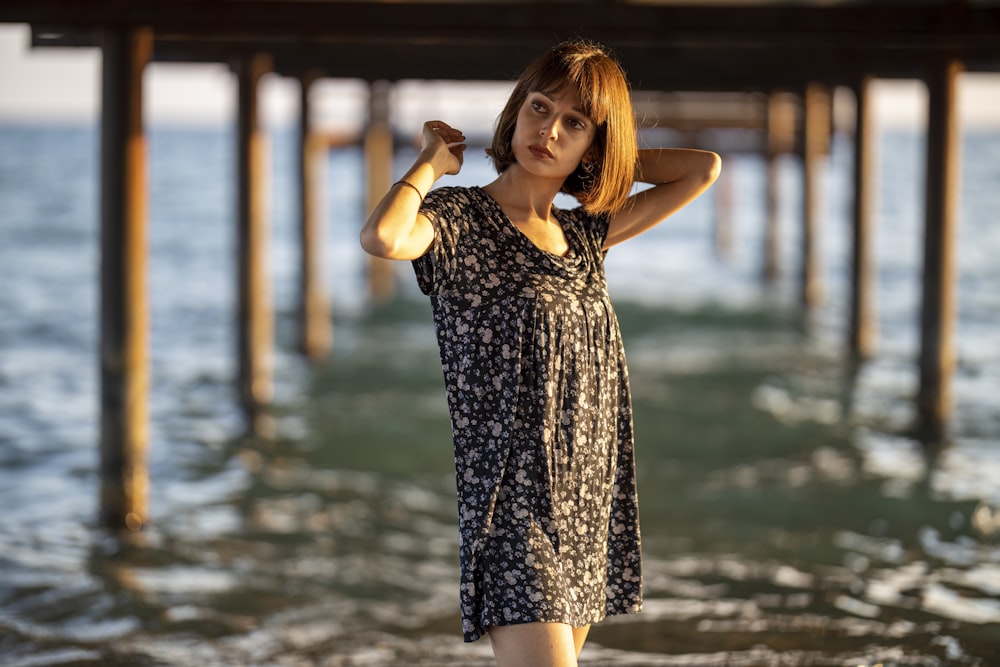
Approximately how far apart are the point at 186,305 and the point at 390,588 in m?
13.9

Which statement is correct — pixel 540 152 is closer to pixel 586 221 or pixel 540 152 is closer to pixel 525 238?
pixel 525 238

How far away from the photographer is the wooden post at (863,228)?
1297cm

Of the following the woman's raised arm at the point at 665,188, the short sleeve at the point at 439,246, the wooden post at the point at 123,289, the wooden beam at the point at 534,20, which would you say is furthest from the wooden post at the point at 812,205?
the short sleeve at the point at 439,246

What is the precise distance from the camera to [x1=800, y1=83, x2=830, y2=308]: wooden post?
16.5 metres

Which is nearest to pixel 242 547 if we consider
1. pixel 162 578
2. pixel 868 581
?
pixel 162 578

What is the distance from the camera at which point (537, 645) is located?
2.81 m

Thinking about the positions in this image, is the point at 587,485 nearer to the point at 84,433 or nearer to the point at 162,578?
the point at 162,578

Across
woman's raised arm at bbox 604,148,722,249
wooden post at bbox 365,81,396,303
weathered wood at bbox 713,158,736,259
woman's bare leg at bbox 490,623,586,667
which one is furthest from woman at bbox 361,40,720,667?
weathered wood at bbox 713,158,736,259

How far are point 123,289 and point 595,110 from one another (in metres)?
4.68

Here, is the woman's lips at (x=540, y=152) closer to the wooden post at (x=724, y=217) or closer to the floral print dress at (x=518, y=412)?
the floral print dress at (x=518, y=412)

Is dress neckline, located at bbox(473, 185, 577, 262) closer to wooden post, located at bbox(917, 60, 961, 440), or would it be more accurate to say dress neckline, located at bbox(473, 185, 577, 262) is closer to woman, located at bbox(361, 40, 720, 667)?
woman, located at bbox(361, 40, 720, 667)

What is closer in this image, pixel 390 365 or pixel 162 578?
pixel 162 578

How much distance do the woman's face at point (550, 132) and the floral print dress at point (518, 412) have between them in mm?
132

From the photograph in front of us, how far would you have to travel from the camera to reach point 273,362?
45.8 ft
